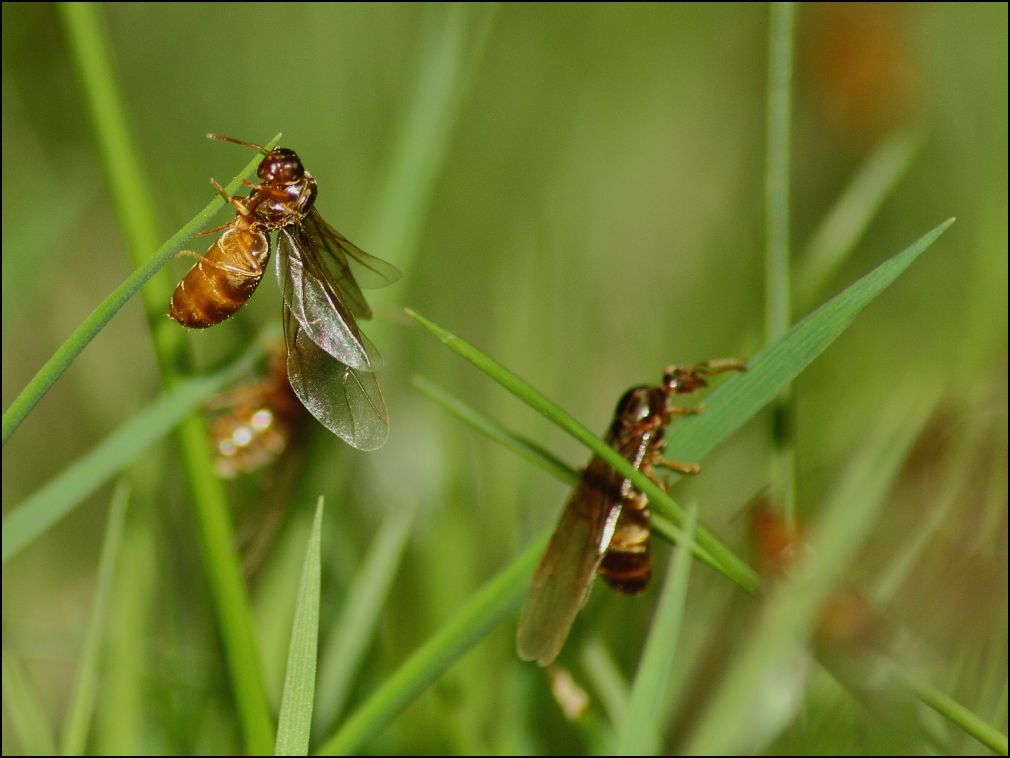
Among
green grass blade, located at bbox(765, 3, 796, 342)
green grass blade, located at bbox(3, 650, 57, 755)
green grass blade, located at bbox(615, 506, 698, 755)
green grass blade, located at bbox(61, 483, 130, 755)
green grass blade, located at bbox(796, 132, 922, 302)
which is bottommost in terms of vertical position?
green grass blade, located at bbox(3, 650, 57, 755)

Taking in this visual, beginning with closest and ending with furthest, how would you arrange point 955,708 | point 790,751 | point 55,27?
point 955,708 < point 790,751 < point 55,27

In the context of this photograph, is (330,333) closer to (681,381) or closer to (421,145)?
(421,145)

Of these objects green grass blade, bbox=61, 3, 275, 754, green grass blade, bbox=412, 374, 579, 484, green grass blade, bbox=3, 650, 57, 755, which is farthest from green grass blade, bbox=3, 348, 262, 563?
green grass blade, bbox=412, 374, 579, 484

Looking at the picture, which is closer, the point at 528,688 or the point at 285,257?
the point at 528,688

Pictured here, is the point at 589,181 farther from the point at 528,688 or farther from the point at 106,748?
the point at 106,748

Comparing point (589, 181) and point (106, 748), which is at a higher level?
point (589, 181)

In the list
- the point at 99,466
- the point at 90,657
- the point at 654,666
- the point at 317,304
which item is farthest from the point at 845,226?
the point at 90,657

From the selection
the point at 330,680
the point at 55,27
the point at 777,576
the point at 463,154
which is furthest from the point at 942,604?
the point at 55,27

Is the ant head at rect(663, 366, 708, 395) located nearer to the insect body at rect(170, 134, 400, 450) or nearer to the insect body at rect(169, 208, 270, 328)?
the insect body at rect(170, 134, 400, 450)
